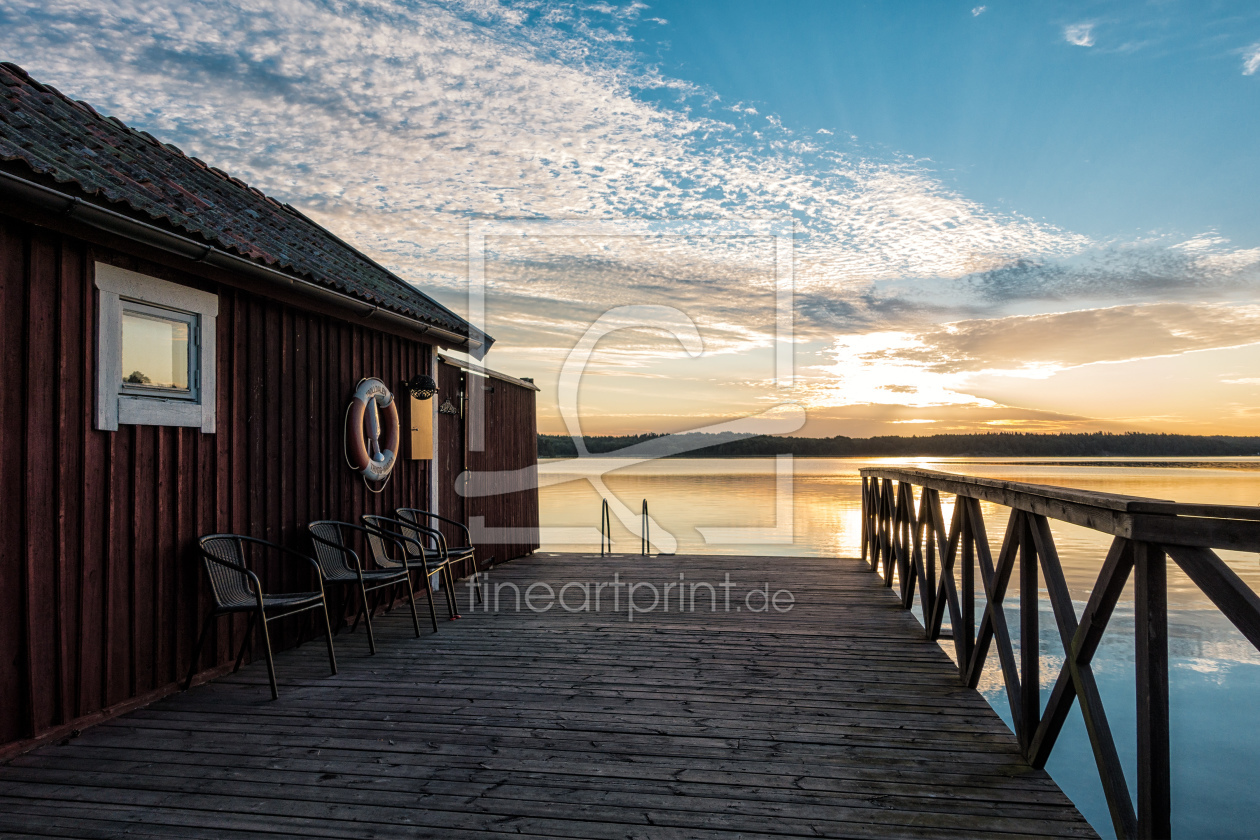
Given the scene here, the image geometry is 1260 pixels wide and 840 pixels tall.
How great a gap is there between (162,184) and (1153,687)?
4856 millimetres

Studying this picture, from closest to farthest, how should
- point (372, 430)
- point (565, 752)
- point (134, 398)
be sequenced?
point (565, 752) < point (134, 398) < point (372, 430)

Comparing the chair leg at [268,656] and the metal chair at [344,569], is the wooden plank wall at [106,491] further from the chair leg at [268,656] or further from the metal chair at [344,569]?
the chair leg at [268,656]

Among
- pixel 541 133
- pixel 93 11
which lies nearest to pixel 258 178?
pixel 93 11

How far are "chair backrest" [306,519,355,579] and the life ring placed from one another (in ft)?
1.69

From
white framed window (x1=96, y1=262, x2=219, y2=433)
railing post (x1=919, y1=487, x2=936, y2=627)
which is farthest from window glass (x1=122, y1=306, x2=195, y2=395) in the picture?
railing post (x1=919, y1=487, x2=936, y2=627)

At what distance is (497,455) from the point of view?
25.1 ft

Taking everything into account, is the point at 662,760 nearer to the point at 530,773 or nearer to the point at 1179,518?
the point at 530,773

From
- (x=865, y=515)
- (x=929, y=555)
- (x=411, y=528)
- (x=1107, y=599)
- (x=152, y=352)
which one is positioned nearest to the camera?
(x=1107, y=599)

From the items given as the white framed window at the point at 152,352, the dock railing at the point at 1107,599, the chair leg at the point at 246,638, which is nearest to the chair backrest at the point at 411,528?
the chair leg at the point at 246,638

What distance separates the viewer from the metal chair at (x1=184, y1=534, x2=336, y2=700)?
10.5 ft

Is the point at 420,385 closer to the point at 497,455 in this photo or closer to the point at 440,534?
the point at 440,534

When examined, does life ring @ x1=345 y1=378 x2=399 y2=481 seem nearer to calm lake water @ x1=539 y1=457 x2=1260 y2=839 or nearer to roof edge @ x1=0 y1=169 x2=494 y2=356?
roof edge @ x1=0 y1=169 x2=494 y2=356

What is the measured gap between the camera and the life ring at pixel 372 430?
4699 millimetres

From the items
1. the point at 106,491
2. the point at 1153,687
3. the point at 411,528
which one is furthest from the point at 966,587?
the point at 106,491
